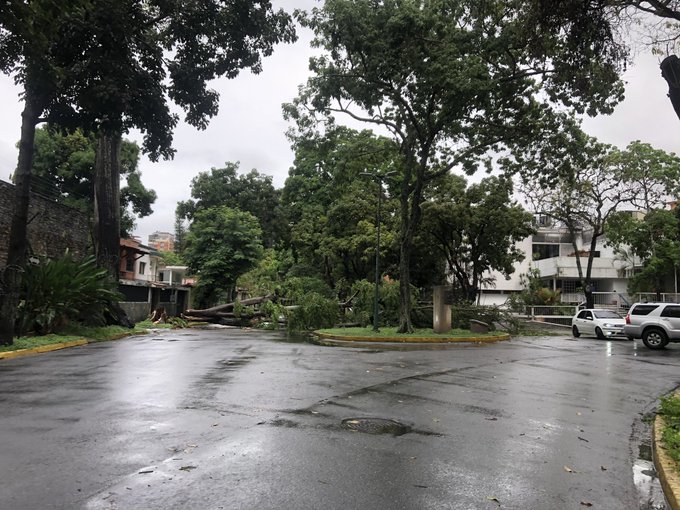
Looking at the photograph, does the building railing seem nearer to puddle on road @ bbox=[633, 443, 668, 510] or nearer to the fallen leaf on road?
puddle on road @ bbox=[633, 443, 668, 510]

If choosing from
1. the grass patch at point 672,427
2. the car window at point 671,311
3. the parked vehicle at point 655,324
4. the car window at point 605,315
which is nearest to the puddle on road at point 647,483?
the grass patch at point 672,427

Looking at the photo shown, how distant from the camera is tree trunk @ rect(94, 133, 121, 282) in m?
24.8

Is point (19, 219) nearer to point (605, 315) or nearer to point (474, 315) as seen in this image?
point (474, 315)

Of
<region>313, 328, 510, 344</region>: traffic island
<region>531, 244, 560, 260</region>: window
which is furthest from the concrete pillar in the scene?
<region>531, 244, 560, 260</region>: window

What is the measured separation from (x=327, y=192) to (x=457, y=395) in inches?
1398

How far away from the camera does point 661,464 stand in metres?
5.48

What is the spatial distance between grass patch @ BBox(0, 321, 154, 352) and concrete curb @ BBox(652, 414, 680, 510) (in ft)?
48.5

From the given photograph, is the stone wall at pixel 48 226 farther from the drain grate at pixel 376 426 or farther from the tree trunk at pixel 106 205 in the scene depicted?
the drain grate at pixel 376 426

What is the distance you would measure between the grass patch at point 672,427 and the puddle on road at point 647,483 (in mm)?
255

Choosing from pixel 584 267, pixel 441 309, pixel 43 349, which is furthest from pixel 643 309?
pixel 584 267

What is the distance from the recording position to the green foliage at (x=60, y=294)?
1773 centimetres

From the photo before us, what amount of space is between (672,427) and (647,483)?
2.09 metres

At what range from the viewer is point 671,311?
20.0 meters

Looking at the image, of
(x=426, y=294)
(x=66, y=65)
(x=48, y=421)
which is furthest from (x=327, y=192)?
(x=48, y=421)
